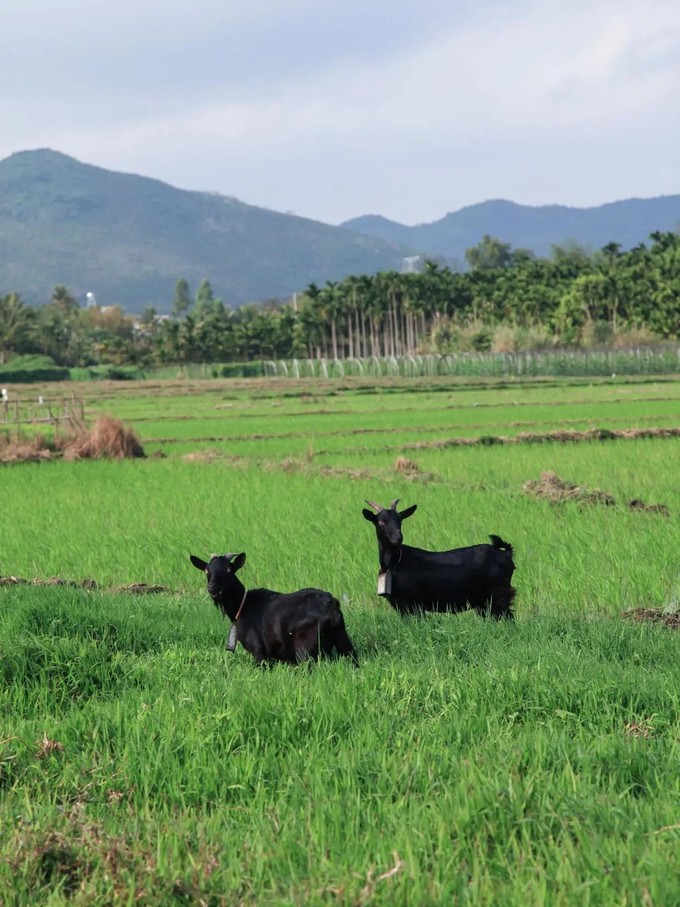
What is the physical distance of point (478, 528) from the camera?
10344 millimetres

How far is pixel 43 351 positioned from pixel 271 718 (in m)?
93.0

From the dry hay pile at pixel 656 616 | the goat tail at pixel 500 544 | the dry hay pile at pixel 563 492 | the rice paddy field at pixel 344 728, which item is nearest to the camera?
the rice paddy field at pixel 344 728

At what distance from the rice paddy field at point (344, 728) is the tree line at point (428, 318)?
226ft

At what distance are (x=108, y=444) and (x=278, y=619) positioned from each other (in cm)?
1574

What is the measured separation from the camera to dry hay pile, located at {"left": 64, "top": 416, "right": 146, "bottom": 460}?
67.9 feet

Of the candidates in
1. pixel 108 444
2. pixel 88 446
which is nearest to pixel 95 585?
pixel 108 444

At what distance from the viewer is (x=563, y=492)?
40.9 feet

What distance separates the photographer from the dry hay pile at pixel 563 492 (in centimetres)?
1217

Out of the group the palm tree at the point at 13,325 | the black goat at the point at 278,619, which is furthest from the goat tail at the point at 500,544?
the palm tree at the point at 13,325

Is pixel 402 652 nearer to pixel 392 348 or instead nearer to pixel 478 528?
pixel 478 528

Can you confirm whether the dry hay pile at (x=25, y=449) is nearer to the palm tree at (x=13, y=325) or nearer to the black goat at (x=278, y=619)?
the black goat at (x=278, y=619)

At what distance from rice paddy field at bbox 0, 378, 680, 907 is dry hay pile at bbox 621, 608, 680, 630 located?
0.13ft

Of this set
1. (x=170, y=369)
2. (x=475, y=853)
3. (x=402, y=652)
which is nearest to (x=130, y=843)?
(x=475, y=853)

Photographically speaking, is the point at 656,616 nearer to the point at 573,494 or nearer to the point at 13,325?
the point at 573,494
